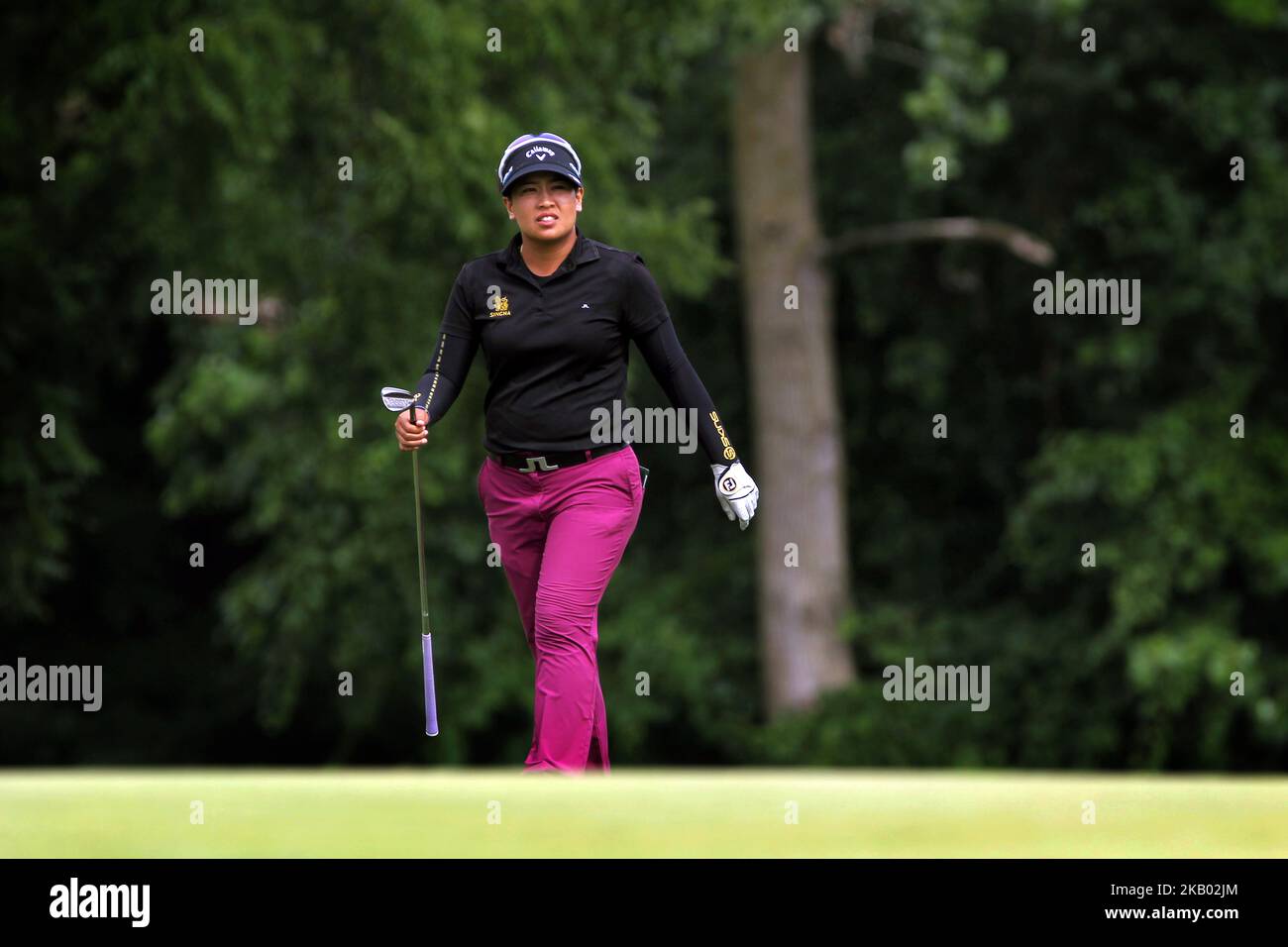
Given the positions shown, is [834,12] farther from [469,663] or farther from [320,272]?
[469,663]

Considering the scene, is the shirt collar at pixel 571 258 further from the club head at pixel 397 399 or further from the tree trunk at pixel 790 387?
the tree trunk at pixel 790 387

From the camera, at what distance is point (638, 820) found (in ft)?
23.6

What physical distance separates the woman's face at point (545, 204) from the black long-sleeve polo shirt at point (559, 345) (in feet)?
0.48

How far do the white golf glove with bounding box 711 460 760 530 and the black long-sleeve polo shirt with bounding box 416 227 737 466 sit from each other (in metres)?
0.03

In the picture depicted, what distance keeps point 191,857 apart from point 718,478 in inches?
78.3

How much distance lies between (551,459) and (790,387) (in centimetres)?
1452

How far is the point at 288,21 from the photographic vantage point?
15.1 meters

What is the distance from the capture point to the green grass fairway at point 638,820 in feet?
22.1
